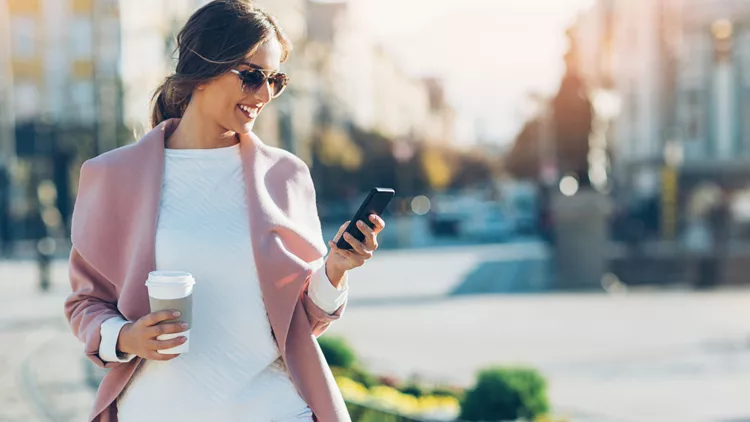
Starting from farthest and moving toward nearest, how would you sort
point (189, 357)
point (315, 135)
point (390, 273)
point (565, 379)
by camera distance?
1. point (315, 135)
2. point (390, 273)
3. point (565, 379)
4. point (189, 357)

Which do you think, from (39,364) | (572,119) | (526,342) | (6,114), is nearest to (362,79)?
(6,114)

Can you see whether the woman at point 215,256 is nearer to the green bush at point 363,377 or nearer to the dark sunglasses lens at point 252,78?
the dark sunglasses lens at point 252,78

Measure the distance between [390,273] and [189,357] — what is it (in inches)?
861

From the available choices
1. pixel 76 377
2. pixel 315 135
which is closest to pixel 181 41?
pixel 76 377

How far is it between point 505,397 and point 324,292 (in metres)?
3.41

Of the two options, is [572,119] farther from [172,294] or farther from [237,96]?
[172,294]

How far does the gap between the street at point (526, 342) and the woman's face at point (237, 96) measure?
509 cm

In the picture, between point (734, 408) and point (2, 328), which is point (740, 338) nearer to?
point (734, 408)

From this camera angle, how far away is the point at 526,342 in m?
12.8

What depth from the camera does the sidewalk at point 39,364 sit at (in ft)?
24.5

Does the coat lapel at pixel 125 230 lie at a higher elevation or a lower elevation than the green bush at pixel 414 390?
higher

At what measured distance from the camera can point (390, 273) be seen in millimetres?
24125

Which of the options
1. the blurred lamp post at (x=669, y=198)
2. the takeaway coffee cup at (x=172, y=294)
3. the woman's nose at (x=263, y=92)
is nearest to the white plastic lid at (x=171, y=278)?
the takeaway coffee cup at (x=172, y=294)

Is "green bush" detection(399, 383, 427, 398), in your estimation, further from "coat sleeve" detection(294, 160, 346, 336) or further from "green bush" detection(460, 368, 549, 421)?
"coat sleeve" detection(294, 160, 346, 336)
